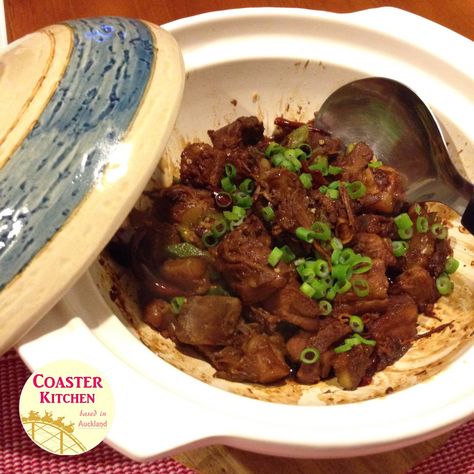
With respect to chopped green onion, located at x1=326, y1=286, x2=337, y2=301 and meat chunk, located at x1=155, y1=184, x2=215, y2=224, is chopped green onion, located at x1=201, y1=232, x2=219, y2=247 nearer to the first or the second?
meat chunk, located at x1=155, y1=184, x2=215, y2=224

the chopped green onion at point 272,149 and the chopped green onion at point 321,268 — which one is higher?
the chopped green onion at point 272,149

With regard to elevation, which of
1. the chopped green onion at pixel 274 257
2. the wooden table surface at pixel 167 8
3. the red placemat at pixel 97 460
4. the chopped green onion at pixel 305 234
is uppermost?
the wooden table surface at pixel 167 8

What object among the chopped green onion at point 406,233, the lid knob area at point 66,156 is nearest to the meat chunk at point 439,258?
the chopped green onion at point 406,233

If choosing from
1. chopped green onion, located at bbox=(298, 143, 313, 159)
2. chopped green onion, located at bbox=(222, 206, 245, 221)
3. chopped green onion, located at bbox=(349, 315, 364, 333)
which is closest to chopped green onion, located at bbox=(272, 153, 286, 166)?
chopped green onion, located at bbox=(298, 143, 313, 159)

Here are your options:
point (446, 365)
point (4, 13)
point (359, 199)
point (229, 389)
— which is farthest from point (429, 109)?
point (4, 13)

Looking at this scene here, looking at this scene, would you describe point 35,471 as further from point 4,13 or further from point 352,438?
point 4,13

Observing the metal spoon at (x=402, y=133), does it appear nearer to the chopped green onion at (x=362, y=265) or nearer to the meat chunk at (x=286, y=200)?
the chopped green onion at (x=362, y=265)

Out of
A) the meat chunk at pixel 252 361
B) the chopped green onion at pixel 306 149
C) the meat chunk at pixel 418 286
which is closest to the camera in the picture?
the meat chunk at pixel 252 361
